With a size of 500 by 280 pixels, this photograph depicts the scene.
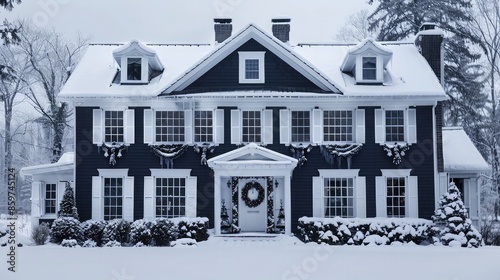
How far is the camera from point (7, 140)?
37.7 m

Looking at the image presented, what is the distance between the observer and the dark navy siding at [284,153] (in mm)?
22672

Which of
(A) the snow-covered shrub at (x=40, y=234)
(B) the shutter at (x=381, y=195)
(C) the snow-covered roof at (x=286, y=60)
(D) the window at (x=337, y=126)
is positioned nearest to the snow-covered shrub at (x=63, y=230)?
(A) the snow-covered shrub at (x=40, y=234)

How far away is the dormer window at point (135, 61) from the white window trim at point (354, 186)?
26.4 feet

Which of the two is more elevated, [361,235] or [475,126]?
[475,126]

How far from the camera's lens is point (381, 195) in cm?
2270

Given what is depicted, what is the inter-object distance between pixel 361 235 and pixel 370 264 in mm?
6325

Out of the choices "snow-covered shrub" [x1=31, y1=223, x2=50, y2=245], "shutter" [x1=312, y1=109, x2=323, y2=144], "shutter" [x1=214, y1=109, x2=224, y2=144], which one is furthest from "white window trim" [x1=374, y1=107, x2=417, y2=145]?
"snow-covered shrub" [x1=31, y1=223, x2=50, y2=245]

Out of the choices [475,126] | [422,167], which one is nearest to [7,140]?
[422,167]

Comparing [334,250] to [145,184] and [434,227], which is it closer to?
[434,227]

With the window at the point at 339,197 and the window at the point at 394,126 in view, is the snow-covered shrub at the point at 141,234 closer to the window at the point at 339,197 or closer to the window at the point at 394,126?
the window at the point at 339,197

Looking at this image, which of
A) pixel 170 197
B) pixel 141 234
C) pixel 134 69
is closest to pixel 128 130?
pixel 134 69

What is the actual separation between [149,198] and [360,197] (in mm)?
8299

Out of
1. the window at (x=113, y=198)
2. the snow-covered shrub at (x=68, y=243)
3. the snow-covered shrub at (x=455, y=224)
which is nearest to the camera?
the snow-covered shrub at (x=455, y=224)

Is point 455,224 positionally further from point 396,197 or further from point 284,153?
point 284,153
